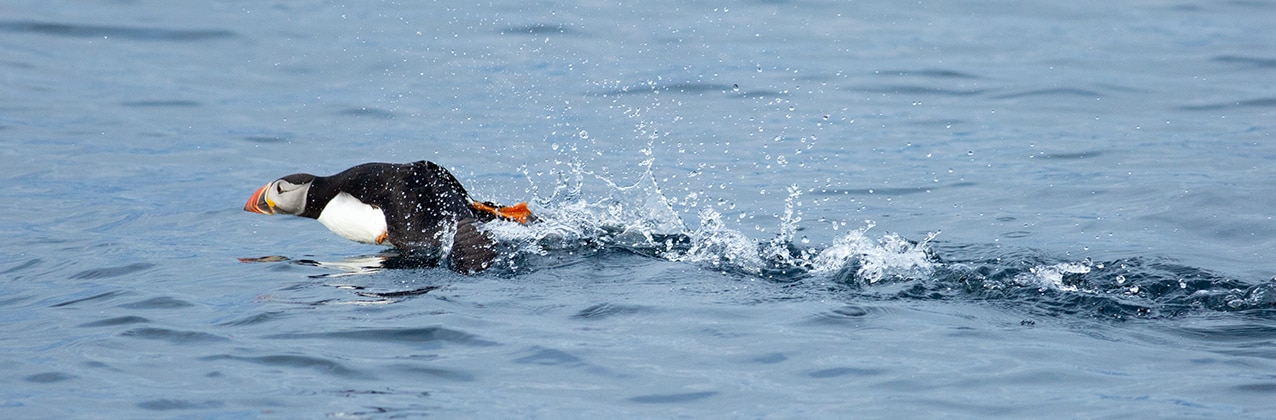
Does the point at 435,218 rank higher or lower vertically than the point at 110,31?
lower

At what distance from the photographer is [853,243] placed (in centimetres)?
589

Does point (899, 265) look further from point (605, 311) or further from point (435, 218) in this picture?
point (435, 218)

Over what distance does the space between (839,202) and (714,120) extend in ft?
7.96

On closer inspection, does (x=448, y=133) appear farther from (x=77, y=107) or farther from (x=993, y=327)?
(x=993, y=327)

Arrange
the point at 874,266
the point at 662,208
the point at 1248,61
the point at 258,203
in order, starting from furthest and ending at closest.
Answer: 1. the point at 1248,61
2. the point at 662,208
3. the point at 258,203
4. the point at 874,266

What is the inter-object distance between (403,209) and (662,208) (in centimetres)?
131

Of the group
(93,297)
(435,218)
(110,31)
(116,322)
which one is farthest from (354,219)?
(110,31)

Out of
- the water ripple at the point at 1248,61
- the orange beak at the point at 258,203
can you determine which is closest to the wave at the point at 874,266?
the orange beak at the point at 258,203

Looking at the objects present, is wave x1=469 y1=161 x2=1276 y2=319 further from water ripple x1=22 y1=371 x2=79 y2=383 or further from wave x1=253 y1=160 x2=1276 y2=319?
water ripple x1=22 y1=371 x2=79 y2=383

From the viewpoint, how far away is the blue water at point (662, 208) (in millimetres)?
4418

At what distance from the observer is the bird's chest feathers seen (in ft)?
20.6

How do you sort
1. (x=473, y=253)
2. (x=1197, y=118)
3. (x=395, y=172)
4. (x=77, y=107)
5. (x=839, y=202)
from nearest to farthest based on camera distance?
(x=473, y=253)
(x=395, y=172)
(x=839, y=202)
(x=1197, y=118)
(x=77, y=107)

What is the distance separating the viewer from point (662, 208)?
265 inches

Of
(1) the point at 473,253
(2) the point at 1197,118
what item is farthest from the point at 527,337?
(2) the point at 1197,118
